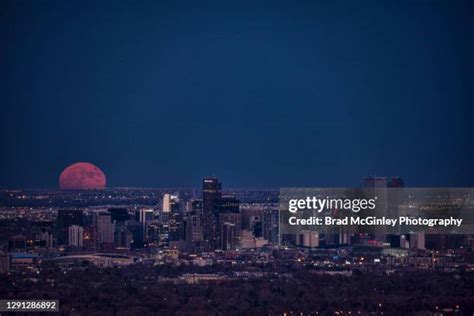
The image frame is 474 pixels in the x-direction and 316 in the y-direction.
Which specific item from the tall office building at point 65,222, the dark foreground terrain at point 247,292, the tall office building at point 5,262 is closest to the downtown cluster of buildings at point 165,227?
the tall office building at point 65,222

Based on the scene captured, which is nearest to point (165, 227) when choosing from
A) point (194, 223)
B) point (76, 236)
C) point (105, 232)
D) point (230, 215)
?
point (194, 223)

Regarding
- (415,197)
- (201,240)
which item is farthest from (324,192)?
(201,240)

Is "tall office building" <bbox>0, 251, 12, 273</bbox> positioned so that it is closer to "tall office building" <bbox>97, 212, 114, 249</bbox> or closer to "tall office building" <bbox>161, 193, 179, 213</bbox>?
"tall office building" <bbox>97, 212, 114, 249</bbox>

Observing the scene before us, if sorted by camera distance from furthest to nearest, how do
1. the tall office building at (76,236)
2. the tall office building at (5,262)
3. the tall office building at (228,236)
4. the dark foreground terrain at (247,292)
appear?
the tall office building at (228,236)
the tall office building at (76,236)
the tall office building at (5,262)
the dark foreground terrain at (247,292)

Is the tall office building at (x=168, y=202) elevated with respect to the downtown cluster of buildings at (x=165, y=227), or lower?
elevated

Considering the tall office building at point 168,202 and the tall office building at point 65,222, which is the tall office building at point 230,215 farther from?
the tall office building at point 65,222

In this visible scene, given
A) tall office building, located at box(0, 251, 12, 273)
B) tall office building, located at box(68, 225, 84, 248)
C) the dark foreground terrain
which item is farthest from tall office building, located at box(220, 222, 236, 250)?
tall office building, located at box(0, 251, 12, 273)
